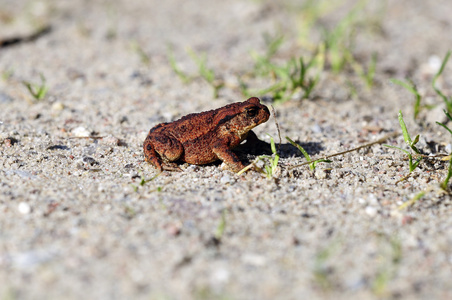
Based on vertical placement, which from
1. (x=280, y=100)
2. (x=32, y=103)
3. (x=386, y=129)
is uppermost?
(x=32, y=103)

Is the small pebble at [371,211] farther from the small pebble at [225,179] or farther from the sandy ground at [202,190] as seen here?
the small pebble at [225,179]

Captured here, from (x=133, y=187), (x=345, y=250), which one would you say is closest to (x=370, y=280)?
(x=345, y=250)

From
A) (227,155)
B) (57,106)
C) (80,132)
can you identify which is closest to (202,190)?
(227,155)

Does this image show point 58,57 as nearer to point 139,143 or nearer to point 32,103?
point 32,103

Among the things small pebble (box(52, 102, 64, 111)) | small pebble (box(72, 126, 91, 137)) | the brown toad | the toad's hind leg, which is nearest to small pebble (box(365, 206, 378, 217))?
the brown toad

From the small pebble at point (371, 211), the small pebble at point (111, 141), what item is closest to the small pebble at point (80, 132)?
the small pebble at point (111, 141)

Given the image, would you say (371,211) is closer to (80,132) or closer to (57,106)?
(80,132)

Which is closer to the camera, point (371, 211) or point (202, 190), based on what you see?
point (371, 211)
